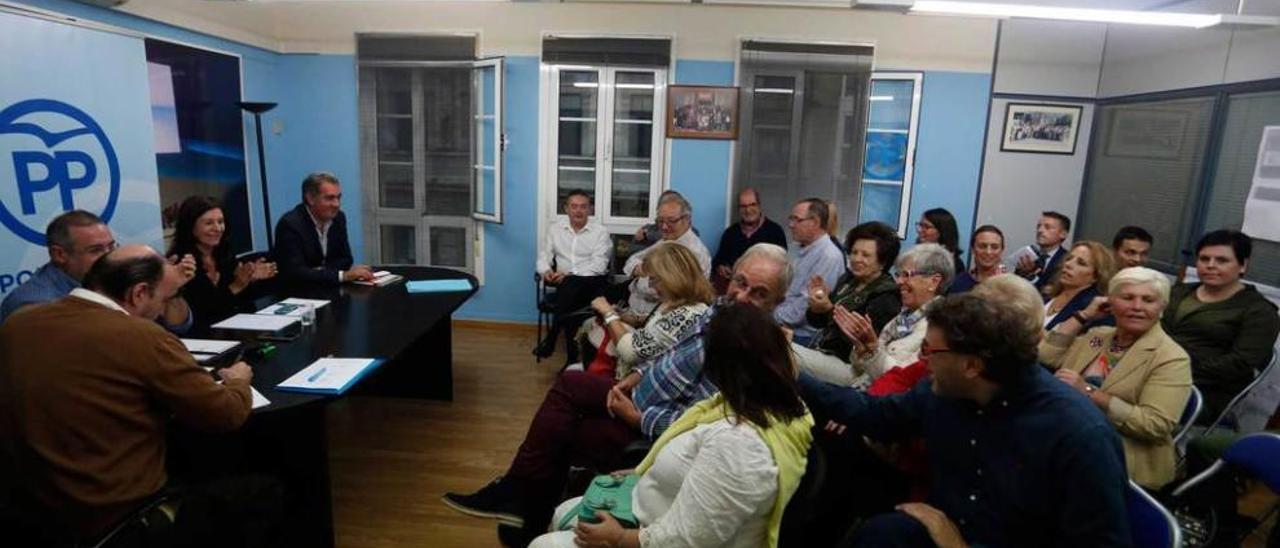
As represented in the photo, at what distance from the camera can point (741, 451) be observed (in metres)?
1.39

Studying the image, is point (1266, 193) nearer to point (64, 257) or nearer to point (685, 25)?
point (685, 25)

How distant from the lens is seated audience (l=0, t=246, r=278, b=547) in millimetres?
1529

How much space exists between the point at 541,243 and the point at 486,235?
46 cm

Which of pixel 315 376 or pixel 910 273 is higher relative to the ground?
pixel 910 273

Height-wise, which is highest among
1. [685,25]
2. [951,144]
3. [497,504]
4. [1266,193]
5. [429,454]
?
[685,25]

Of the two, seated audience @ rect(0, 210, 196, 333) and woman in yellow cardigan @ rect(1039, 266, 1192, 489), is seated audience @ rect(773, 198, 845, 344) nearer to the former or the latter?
woman in yellow cardigan @ rect(1039, 266, 1192, 489)

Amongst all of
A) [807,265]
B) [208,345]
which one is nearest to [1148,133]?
[807,265]

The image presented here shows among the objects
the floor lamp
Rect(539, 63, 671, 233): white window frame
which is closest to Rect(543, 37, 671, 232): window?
Rect(539, 63, 671, 233): white window frame

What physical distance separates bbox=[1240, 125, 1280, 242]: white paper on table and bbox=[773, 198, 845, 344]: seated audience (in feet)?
7.80

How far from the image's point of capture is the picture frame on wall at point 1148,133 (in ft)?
14.4

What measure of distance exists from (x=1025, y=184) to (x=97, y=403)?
5.78 meters

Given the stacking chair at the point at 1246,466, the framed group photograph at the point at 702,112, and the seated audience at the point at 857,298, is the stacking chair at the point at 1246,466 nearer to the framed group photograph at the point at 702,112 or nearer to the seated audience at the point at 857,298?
the seated audience at the point at 857,298

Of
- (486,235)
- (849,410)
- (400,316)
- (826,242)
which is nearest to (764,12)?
(826,242)

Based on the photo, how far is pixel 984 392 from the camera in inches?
58.5
